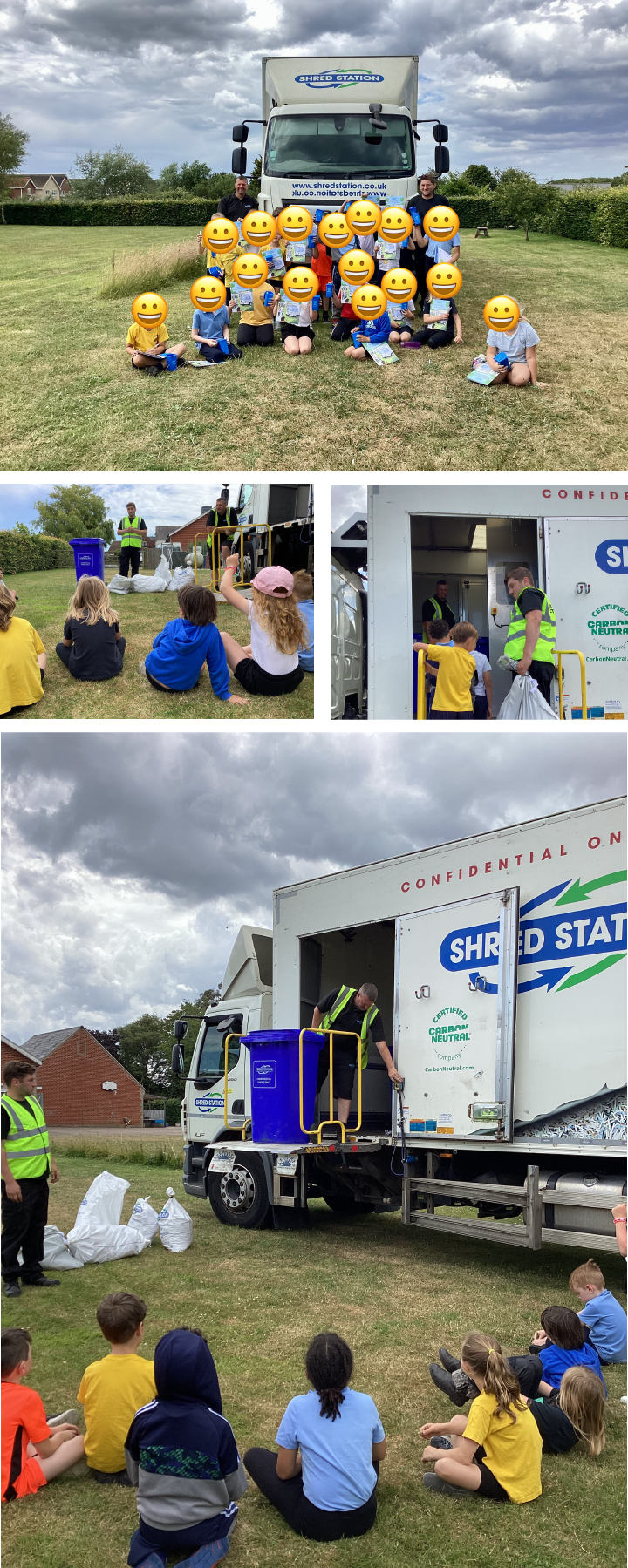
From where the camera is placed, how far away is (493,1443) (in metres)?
3.76

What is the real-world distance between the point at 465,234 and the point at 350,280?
16.9 meters

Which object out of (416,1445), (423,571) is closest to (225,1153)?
(416,1445)

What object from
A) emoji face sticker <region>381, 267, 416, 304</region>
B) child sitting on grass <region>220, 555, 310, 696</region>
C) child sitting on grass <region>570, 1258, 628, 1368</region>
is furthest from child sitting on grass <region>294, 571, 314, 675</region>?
emoji face sticker <region>381, 267, 416, 304</region>

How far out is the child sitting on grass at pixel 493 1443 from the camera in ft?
12.1

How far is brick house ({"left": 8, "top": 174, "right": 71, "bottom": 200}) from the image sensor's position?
37581mm

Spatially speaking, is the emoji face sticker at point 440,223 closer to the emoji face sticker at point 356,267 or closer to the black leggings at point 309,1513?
the emoji face sticker at point 356,267

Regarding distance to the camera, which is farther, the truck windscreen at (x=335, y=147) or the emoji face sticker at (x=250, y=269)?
the truck windscreen at (x=335, y=147)

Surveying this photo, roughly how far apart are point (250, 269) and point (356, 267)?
101 cm

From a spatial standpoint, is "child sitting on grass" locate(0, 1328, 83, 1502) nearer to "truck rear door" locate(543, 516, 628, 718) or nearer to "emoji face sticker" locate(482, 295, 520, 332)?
"truck rear door" locate(543, 516, 628, 718)

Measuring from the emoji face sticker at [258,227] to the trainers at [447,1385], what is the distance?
29.5ft

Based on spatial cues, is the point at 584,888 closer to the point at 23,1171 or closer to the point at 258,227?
the point at 23,1171

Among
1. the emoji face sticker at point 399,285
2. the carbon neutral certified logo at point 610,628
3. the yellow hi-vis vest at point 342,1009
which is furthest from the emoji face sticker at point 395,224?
the yellow hi-vis vest at point 342,1009

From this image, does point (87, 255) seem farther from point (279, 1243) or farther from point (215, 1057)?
point (279, 1243)

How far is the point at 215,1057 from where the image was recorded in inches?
350
